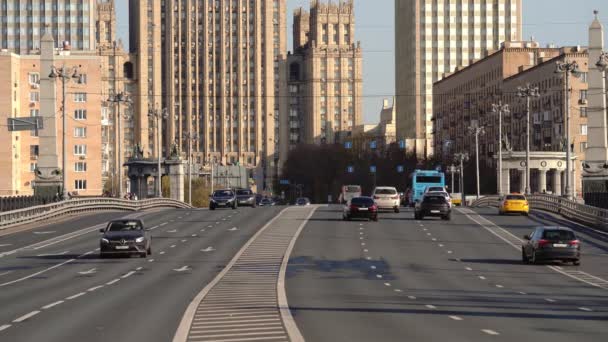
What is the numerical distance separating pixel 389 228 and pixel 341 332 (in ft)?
148

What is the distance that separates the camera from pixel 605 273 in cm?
4278

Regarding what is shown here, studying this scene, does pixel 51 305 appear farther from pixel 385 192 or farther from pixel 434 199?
pixel 385 192

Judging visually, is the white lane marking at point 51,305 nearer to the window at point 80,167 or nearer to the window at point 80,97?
the window at point 80,167

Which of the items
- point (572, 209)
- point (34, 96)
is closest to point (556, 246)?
point (572, 209)

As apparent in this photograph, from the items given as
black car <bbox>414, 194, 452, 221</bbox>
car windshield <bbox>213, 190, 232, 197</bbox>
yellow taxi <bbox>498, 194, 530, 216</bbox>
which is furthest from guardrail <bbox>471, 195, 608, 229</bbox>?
car windshield <bbox>213, 190, 232, 197</bbox>

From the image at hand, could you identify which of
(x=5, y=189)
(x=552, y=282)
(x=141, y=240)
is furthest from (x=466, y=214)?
(x=5, y=189)

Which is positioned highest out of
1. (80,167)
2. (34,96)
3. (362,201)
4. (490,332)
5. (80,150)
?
(34,96)

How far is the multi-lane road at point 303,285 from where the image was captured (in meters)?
24.1

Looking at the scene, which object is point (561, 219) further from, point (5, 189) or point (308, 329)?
point (5, 189)

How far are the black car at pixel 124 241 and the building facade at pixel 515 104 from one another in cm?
7983

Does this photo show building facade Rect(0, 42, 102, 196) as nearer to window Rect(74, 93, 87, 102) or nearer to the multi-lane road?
window Rect(74, 93, 87, 102)

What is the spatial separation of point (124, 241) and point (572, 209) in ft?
109

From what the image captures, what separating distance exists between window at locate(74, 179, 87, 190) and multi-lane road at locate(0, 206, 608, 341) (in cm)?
9168

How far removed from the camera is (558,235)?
155 ft
